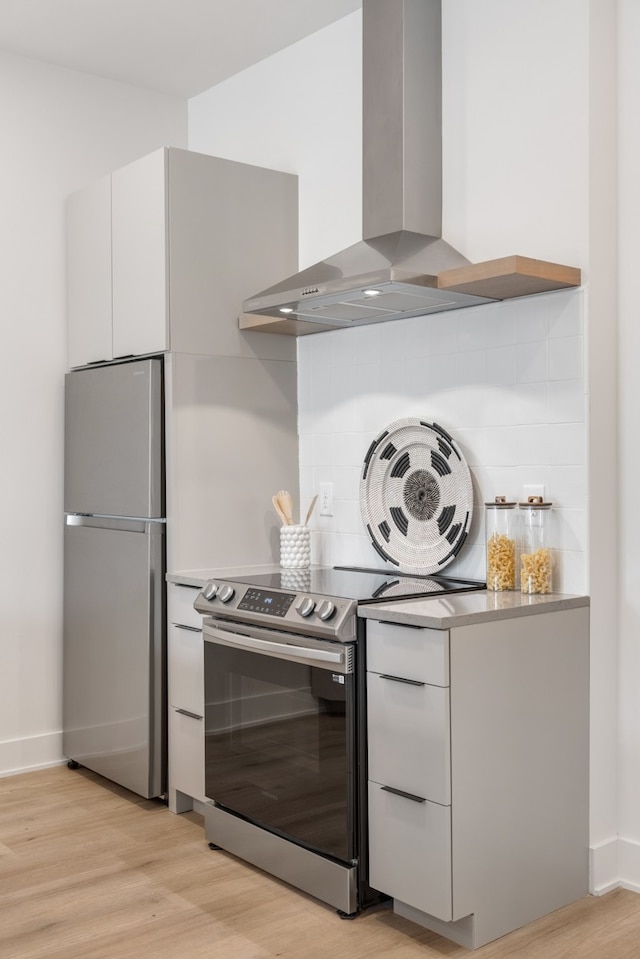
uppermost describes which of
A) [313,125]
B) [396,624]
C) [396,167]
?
[313,125]

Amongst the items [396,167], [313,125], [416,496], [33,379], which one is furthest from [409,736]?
[313,125]

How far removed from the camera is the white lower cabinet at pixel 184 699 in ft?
10.9

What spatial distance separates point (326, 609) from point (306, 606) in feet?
0.30

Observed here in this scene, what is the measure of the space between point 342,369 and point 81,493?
118cm

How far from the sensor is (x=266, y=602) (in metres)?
2.91

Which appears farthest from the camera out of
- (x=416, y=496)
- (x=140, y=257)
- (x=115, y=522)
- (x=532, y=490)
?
(x=115, y=522)

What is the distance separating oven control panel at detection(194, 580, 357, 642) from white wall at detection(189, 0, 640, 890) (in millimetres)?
654

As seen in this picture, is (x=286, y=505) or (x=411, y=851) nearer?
(x=411, y=851)

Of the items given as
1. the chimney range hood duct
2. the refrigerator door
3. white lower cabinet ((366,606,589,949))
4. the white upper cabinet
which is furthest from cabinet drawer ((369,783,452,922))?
the white upper cabinet

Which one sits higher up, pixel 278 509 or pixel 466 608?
pixel 278 509

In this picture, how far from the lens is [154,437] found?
11.3 ft

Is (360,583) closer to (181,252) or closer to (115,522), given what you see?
(115,522)

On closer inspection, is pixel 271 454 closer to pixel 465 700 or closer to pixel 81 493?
pixel 81 493

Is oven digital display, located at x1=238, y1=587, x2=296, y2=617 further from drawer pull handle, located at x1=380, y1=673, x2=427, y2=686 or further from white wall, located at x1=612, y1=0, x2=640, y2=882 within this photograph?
white wall, located at x1=612, y1=0, x2=640, y2=882
